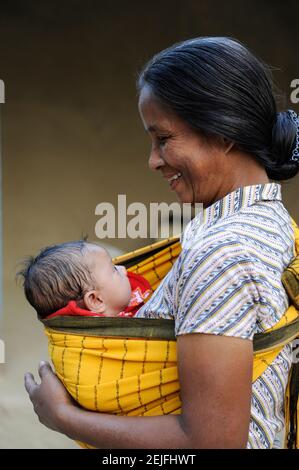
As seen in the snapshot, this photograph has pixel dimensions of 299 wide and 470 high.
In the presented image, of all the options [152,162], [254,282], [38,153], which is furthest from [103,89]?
[254,282]

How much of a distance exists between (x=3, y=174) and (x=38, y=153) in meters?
0.22

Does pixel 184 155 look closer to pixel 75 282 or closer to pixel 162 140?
pixel 162 140

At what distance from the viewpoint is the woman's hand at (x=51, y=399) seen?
1.42 metres

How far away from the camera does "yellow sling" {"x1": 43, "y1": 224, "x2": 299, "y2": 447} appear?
129cm

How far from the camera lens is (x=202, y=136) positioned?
133cm

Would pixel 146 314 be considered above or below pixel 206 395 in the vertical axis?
above

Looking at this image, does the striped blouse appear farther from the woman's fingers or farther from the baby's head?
the woman's fingers

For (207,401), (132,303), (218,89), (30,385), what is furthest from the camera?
(132,303)

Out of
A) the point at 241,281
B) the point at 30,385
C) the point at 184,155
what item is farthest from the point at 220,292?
the point at 30,385

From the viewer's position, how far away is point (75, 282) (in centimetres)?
160

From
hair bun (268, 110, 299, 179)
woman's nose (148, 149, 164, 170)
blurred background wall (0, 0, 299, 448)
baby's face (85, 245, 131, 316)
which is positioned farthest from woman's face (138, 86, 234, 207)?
blurred background wall (0, 0, 299, 448)

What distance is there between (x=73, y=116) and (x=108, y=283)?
7.31ft

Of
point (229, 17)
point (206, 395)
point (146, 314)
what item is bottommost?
point (206, 395)
